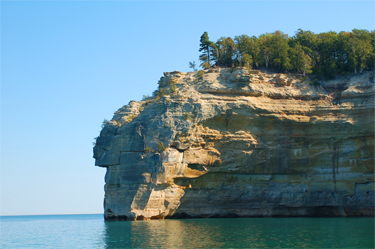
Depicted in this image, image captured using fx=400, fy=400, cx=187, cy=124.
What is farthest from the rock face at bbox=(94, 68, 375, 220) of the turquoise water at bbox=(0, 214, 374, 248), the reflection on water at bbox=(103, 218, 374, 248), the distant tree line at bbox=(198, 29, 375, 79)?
the turquoise water at bbox=(0, 214, 374, 248)

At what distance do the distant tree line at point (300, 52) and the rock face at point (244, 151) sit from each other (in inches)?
105

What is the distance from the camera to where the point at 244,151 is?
41281mm

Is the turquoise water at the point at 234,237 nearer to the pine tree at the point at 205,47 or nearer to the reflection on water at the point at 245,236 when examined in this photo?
the reflection on water at the point at 245,236

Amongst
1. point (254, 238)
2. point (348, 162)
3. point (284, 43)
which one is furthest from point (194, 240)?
point (284, 43)

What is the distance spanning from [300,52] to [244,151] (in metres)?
Answer: 13.9

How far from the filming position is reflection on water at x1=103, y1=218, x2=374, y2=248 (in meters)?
23.8

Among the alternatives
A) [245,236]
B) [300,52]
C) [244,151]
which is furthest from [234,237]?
[300,52]

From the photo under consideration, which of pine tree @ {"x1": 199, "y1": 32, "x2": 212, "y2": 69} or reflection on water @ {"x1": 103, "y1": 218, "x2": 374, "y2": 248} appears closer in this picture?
reflection on water @ {"x1": 103, "y1": 218, "x2": 374, "y2": 248}

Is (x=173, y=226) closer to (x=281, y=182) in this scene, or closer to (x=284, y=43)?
(x=281, y=182)

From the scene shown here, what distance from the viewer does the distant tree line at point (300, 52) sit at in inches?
1752

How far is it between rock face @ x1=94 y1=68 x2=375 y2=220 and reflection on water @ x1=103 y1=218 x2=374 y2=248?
7.45 metres

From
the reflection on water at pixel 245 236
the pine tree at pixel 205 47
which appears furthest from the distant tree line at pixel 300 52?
the reflection on water at pixel 245 236

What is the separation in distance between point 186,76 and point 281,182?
15.5 metres

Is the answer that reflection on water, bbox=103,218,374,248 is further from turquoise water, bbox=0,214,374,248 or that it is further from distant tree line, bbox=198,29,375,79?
distant tree line, bbox=198,29,375,79
